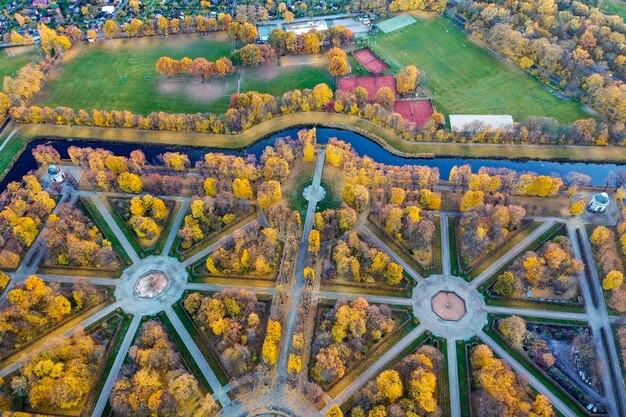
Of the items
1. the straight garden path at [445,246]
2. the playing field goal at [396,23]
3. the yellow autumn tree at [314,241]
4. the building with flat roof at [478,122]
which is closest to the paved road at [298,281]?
the yellow autumn tree at [314,241]

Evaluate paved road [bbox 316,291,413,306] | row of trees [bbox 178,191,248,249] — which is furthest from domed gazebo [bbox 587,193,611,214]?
row of trees [bbox 178,191,248,249]

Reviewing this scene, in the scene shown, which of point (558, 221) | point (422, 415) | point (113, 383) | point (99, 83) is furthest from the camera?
point (99, 83)

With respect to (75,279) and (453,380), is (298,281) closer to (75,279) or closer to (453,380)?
(453,380)

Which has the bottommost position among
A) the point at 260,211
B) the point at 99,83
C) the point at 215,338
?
the point at 215,338

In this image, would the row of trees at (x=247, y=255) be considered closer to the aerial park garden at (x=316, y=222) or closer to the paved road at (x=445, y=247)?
the aerial park garden at (x=316, y=222)

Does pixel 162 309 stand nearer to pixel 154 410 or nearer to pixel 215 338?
pixel 215 338

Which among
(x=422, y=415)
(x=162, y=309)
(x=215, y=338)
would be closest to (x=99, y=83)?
(x=162, y=309)
